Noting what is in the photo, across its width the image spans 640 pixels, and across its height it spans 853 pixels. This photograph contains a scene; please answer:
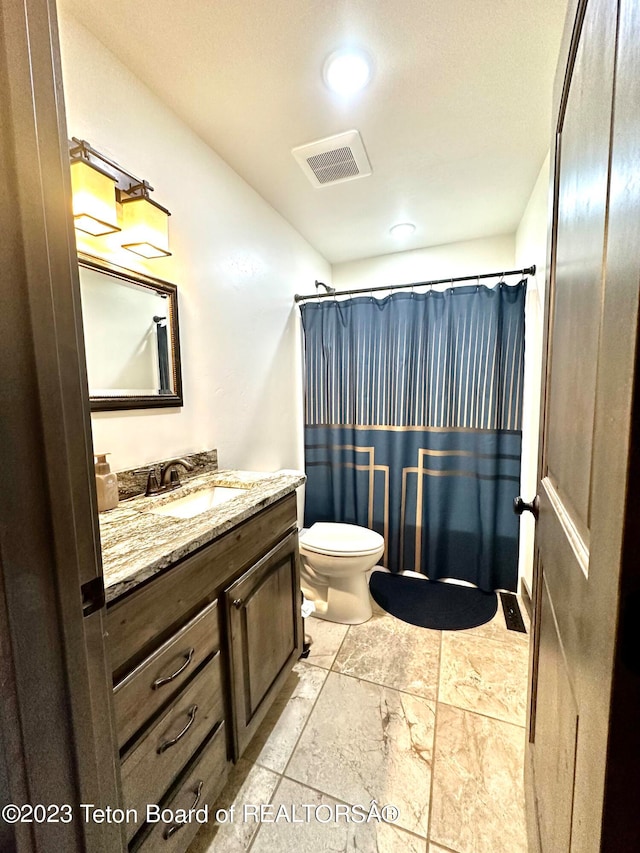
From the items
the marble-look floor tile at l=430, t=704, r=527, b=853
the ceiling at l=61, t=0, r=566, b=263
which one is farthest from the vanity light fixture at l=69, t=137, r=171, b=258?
the marble-look floor tile at l=430, t=704, r=527, b=853

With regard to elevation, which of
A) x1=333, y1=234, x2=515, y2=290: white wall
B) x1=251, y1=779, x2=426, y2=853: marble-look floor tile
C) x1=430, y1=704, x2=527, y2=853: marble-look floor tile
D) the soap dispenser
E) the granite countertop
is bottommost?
x1=251, y1=779, x2=426, y2=853: marble-look floor tile

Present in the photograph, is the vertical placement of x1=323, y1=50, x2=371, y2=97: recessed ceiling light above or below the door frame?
above

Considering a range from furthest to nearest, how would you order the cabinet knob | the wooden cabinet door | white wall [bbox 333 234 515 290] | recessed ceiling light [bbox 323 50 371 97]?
1. white wall [bbox 333 234 515 290]
2. recessed ceiling light [bbox 323 50 371 97]
3. the wooden cabinet door
4. the cabinet knob

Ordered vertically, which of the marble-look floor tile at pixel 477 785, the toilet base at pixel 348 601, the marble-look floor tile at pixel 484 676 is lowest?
the marble-look floor tile at pixel 477 785

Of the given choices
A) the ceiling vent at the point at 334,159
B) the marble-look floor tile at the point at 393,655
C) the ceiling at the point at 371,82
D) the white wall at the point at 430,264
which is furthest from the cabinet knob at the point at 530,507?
the white wall at the point at 430,264

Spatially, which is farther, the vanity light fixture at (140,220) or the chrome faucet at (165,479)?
the chrome faucet at (165,479)

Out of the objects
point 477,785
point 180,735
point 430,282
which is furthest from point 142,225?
point 477,785

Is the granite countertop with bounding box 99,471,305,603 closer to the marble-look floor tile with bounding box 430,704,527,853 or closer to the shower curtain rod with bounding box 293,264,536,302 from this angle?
the marble-look floor tile with bounding box 430,704,527,853

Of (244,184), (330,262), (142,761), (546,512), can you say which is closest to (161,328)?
(244,184)

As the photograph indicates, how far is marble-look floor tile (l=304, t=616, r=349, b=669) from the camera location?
5.52 feet

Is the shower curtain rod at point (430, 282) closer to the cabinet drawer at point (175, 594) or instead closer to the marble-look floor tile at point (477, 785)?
the cabinet drawer at point (175, 594)

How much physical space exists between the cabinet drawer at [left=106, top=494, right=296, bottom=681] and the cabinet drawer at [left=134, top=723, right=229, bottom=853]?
0.42 metres

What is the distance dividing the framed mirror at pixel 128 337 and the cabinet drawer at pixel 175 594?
65 centimetres

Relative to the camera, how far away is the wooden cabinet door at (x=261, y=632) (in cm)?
108
